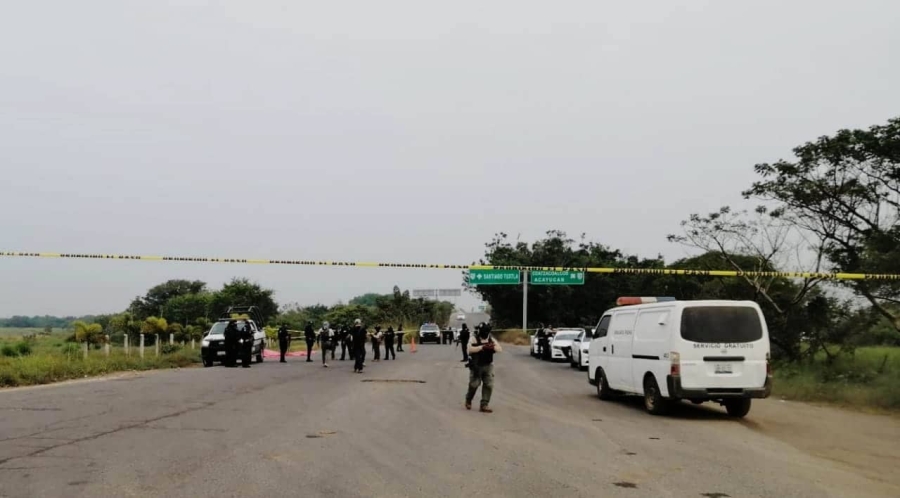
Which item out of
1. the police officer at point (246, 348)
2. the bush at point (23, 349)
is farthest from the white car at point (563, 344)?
the bush at point (23, 349)

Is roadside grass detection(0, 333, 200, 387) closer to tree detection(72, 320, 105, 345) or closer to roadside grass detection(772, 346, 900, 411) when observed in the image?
tree detection(72, 320, 105, 345)

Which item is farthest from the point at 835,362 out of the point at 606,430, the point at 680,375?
the point at 606,430

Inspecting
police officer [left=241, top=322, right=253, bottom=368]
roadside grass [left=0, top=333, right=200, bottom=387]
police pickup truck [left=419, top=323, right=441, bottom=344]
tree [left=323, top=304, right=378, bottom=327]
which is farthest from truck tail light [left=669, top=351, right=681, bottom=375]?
tree [left=323, top=304, right=378, bottom=327]

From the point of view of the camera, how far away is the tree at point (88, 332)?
28719mm

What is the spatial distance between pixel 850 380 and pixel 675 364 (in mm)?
8465

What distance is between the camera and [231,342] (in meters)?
27.9

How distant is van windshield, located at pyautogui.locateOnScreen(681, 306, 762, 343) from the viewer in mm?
13352

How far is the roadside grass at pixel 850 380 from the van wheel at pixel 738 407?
378cm

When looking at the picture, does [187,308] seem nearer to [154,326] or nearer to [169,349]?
[154,326]

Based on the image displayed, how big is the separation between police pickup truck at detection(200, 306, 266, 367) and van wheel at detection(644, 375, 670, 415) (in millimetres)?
18188

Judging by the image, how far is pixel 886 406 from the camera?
15.8 metres

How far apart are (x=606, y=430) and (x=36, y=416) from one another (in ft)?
29.0

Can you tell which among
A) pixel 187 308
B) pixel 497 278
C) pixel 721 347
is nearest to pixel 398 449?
pixel 721 347

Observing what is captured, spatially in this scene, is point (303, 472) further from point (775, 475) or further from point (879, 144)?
point (879, 144)
